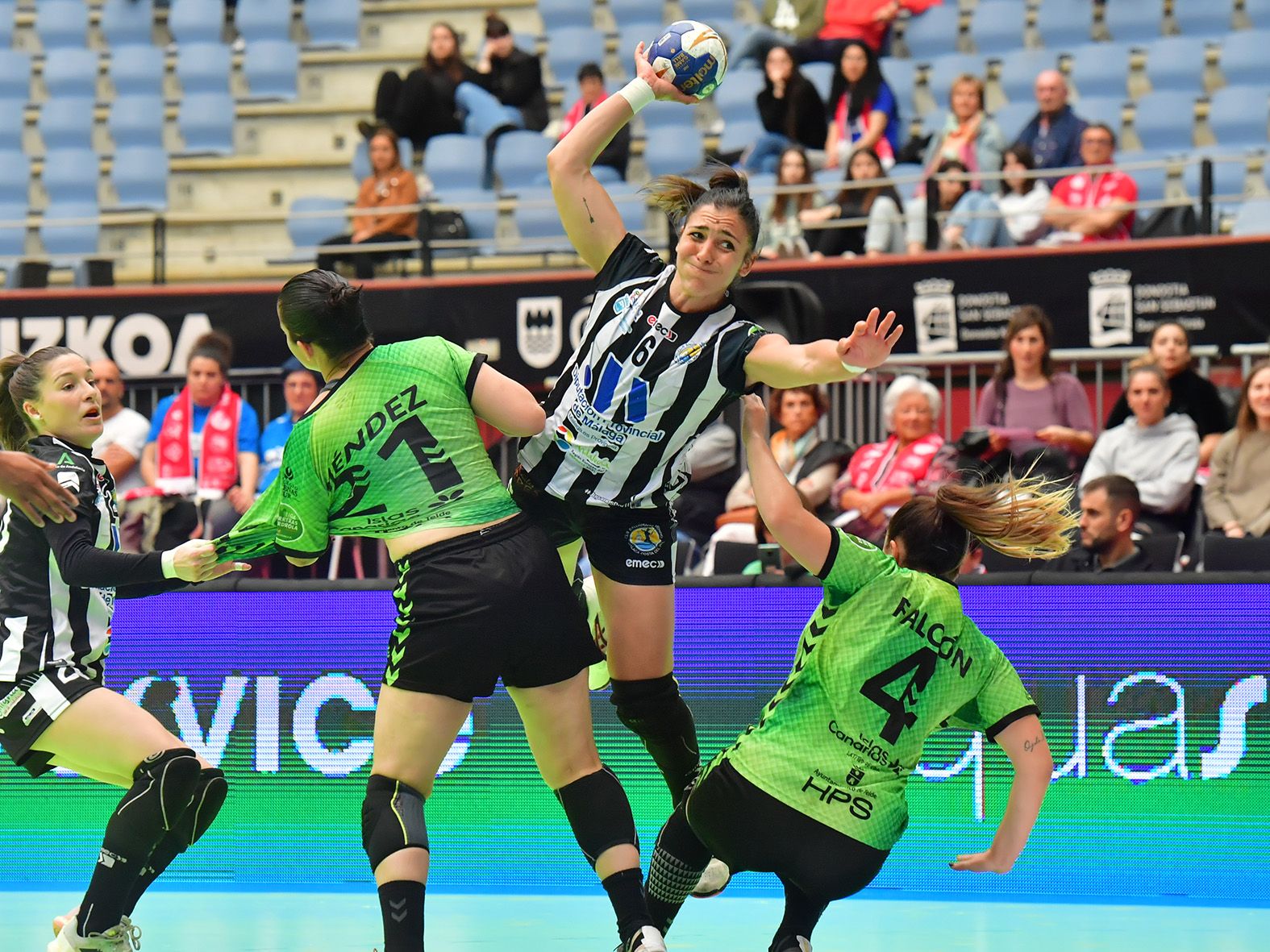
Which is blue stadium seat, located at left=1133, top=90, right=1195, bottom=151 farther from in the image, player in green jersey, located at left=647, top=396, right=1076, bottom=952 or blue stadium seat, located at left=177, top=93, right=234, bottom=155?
player in green jersey, located at left=647, top=396, right=1076, bottom=952

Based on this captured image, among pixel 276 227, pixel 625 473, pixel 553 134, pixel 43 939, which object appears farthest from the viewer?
pixel 276 227

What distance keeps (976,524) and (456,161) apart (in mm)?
8923

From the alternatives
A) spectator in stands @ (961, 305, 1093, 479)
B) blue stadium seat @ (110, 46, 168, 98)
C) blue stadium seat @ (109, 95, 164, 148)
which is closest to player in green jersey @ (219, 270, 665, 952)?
spectator in stands @ (961, 305, 1093, 479)

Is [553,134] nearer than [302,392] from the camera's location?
No

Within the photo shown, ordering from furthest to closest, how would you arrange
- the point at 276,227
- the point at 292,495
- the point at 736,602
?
the point at 276,227 < the point at 736,602 < the point at 292,495

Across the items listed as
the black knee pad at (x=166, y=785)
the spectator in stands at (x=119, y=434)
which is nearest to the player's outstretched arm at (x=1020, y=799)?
the black knee pad at (x=166, y=785)

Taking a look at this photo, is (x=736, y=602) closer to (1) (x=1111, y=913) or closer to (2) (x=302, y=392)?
(1) (x=1111, y=913)

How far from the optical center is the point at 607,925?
5938 millimetres

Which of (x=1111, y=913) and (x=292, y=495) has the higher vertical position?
(x=292, y=495)

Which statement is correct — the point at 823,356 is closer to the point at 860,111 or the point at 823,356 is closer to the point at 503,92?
the point at 860,111

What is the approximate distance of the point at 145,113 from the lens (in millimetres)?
14672

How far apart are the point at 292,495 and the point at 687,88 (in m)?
1.56

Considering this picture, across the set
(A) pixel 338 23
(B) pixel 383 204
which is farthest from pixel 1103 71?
(A) pixel 338 23

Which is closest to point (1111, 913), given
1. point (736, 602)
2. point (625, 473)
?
point (736, 602)
